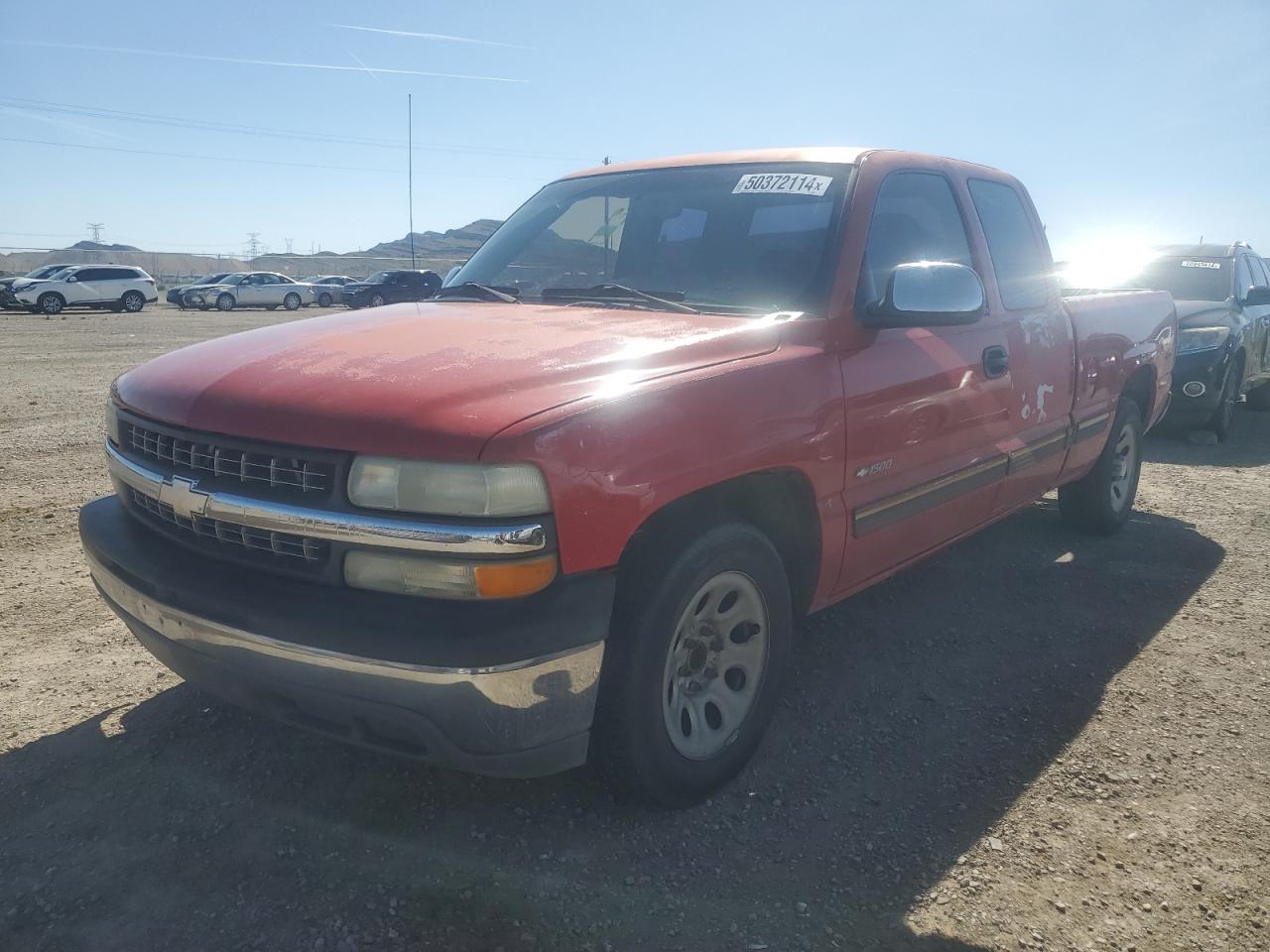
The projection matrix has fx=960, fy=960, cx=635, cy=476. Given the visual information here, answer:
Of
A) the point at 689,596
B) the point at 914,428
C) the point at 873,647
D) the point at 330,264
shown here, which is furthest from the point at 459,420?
the point at 330,264

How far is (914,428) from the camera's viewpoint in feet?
11.0

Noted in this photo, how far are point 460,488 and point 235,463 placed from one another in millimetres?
673

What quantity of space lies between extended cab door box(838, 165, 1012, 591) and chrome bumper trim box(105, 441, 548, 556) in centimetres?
132

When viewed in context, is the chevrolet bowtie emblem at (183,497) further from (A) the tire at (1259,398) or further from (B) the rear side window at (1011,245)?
(A) the tire at (1259,398)

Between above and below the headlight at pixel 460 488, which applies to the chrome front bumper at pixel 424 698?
below

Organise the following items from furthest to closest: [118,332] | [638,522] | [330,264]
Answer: [330,264], [118,332], [638,522]

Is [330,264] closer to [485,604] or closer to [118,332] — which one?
[118,332]

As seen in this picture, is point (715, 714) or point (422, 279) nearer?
point (715, 714)

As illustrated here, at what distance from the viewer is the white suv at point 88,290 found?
97.6ft

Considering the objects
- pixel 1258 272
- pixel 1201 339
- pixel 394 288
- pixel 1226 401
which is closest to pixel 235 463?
pixel 1201 339

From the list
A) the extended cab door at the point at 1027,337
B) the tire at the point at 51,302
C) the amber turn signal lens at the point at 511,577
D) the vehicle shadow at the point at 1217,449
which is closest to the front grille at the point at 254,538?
the amber turn signal lens at the point at 511,577

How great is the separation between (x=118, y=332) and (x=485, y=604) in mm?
21889

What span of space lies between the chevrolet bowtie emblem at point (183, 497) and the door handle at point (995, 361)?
111 inches

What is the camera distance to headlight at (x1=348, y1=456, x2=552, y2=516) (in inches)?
84.4
